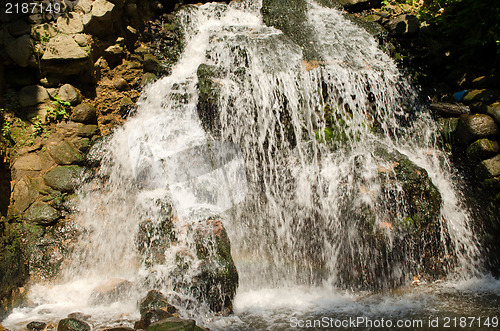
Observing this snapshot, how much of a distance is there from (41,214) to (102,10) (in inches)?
135

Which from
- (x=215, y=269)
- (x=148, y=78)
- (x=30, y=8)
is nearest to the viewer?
(x=215, y=269)

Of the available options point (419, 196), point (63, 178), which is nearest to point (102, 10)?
point (63, 178)

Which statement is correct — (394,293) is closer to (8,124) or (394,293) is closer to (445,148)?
(445,148)

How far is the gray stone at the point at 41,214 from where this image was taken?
4.82m

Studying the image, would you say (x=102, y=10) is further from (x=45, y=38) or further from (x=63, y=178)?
(x=63, y=178)

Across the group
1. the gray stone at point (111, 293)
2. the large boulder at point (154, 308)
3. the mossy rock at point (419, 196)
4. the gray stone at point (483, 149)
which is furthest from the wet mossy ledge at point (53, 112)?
the gray stone at point (483, 149)

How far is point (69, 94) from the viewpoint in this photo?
18.5 feet

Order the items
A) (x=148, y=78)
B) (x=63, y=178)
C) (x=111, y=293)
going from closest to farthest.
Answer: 1. (x=111, y=293)
2. (x=63, y=178)
3. (x=148, y=78)

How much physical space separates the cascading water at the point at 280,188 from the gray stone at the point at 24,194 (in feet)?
2.02

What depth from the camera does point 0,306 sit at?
3939 mm

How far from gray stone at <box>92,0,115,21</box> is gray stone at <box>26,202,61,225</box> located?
124 inches

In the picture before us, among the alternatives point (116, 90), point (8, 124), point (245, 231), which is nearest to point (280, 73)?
point (245, 231)

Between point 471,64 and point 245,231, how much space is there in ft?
14.9

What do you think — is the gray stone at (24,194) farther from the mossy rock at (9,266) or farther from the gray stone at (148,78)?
the gray stone at (148,78)
